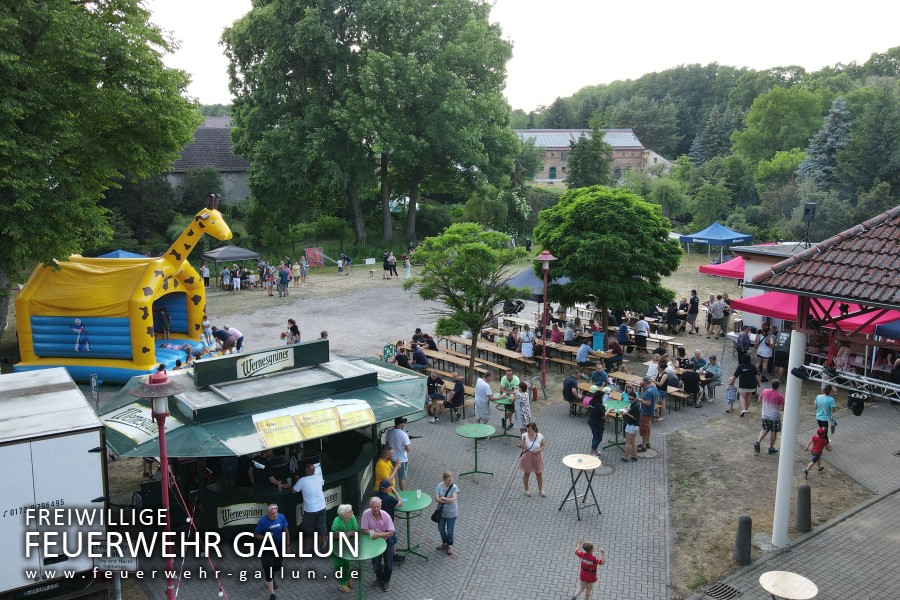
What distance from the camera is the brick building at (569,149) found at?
3386 inches

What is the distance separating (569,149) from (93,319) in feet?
241

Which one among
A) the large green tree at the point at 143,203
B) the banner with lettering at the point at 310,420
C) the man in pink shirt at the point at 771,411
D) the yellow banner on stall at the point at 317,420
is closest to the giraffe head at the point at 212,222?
the banner with lettering at the point at 310,420

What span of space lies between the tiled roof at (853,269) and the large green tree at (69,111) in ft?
52.7

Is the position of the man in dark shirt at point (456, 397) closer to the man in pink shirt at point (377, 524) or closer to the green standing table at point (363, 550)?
the man in pink shirt at point (377, 524)

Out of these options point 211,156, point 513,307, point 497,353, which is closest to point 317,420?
point 497,353

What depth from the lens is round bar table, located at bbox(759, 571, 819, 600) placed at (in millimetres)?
8195

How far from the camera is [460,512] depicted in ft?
39.9

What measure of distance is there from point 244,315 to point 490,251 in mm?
14544

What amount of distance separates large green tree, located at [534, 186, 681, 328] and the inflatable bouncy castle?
11.6 meters

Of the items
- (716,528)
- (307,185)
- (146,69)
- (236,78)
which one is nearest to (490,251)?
(716,528)

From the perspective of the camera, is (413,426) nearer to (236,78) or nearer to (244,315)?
(244,315)

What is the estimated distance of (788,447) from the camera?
11055mm

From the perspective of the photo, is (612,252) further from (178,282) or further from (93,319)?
(93,319)

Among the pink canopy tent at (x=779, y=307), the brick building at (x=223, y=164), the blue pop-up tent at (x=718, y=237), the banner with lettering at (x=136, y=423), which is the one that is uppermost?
the brick building at (x=223, y=164)
